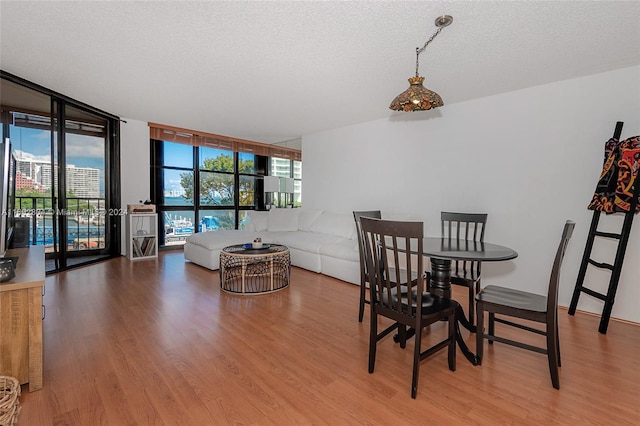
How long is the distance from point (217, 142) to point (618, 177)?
6.14m

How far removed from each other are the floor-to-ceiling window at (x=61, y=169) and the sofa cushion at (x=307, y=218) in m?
3.15

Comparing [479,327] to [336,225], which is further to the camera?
[336,225]

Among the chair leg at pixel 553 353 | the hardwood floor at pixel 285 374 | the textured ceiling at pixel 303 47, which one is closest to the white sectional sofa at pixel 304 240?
the hardwood floor at pixel 285 374

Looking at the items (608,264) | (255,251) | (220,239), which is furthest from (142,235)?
(608,264)

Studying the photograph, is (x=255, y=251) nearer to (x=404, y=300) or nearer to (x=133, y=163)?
(x=404, y=300)

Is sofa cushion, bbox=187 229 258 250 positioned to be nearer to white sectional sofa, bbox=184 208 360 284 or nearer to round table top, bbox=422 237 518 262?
white sectional sofa, bbox=184 208 360 284

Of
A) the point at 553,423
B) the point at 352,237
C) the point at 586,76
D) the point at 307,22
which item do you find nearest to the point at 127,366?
the point at 553,423

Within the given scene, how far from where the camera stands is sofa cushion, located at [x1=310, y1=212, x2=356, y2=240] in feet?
14.4

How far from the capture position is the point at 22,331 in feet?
5.36

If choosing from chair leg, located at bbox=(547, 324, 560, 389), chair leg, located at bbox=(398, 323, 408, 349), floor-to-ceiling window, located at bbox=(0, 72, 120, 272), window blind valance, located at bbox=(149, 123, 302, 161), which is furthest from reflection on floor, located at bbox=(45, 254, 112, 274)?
chair leg, located at bbox=(547, 324, 560, 389)

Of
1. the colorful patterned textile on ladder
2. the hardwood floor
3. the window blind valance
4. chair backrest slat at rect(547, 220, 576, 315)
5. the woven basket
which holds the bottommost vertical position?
the hardwood floor

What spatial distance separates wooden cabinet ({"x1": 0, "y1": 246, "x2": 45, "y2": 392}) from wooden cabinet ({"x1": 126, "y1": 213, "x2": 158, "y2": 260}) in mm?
3452

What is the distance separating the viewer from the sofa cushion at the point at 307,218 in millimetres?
5145

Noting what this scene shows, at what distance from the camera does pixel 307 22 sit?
2.06m
